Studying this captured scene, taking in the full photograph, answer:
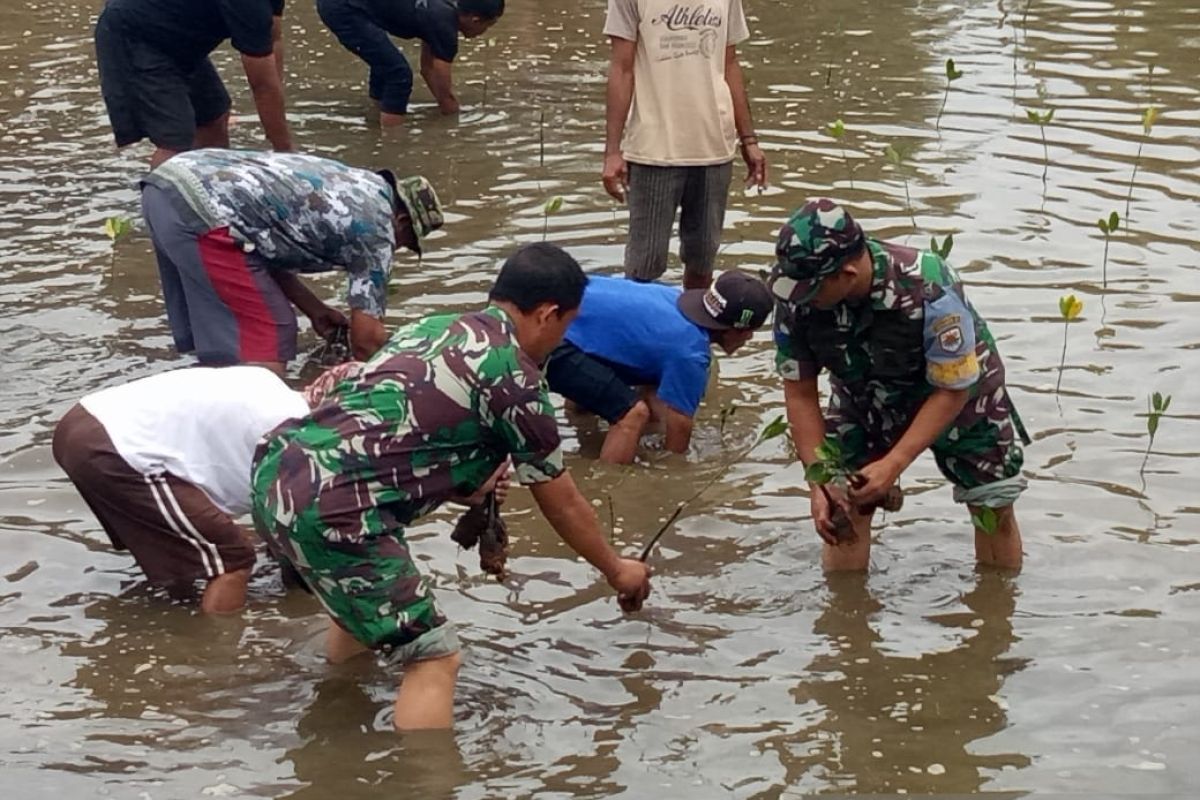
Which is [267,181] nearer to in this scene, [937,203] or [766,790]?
[766,790]

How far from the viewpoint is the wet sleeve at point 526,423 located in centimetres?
431

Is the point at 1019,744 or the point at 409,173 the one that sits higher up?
the point at 409,173

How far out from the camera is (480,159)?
10.3m

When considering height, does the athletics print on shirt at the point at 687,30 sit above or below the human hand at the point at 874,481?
above

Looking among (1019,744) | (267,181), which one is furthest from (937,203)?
(1019,744)

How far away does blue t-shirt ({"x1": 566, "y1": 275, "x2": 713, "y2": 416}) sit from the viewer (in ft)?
21.0

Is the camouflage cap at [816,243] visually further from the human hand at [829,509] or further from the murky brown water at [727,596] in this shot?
the murky brown water at [727,596]

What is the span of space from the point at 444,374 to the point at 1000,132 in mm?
6896

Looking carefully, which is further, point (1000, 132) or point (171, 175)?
point (1000, 132)

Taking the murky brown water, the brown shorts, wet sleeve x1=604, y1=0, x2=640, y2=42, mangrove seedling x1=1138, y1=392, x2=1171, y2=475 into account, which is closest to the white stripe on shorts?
the brown shorts

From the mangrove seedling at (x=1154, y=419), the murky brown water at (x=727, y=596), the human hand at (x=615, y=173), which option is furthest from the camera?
the human hand at (x=615, y=173)

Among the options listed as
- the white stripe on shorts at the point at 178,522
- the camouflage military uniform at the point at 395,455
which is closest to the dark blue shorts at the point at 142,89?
the white stripe on shorts at the point at 178,522

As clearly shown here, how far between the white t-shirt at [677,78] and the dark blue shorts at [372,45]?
161 inches

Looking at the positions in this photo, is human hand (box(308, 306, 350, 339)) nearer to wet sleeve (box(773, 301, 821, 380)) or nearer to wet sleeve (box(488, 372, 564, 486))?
wet sleeve (box(773, 301, 821, 380))
